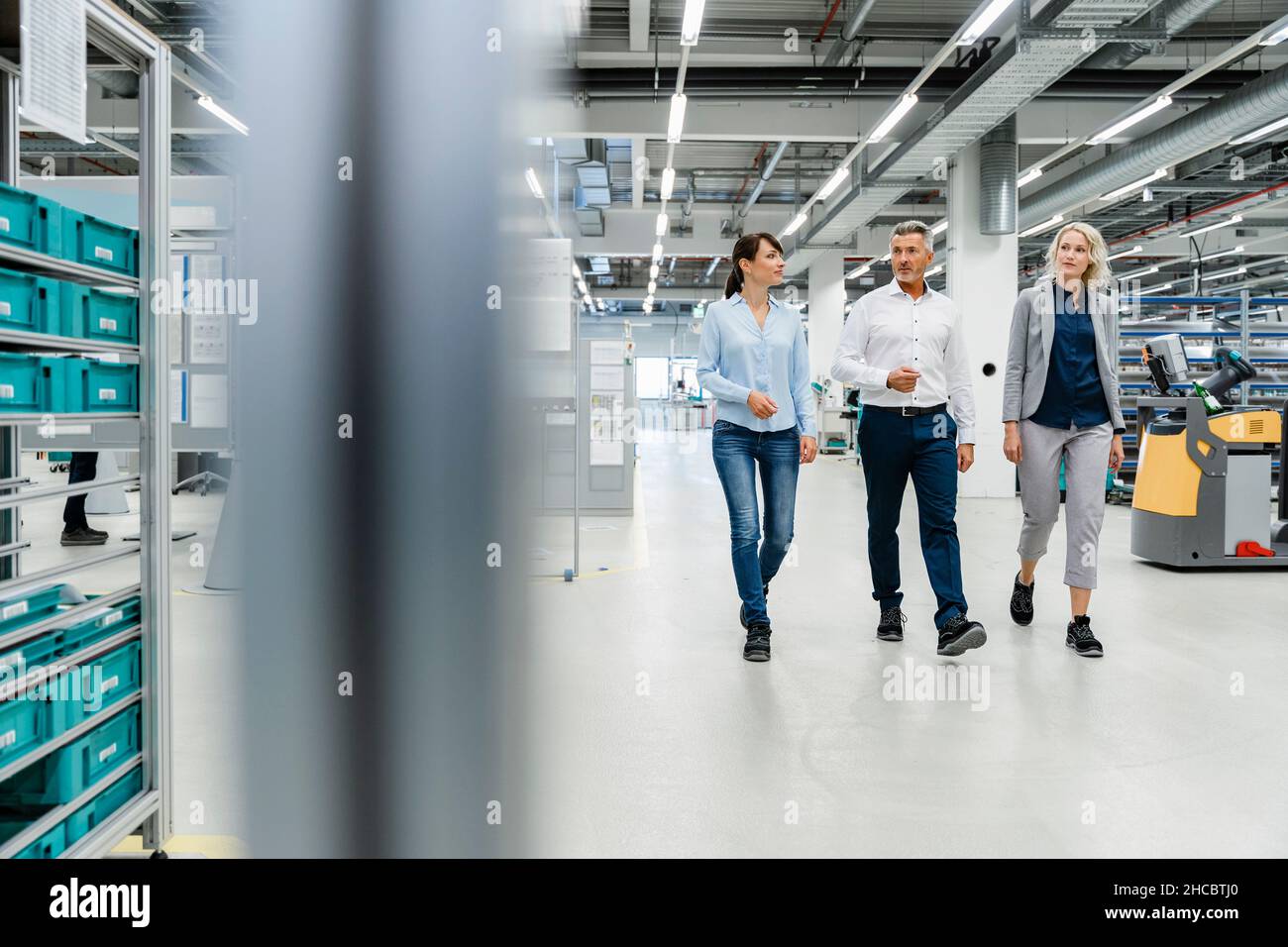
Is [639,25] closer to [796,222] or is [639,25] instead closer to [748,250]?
[796,222]

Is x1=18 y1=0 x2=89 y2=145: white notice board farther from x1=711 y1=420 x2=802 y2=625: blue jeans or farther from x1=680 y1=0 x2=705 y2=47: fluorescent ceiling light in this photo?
x1=680 y1=0 x2=705 y2=47: fluorescent ceiling light

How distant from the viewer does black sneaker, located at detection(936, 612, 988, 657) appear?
10.6 feet

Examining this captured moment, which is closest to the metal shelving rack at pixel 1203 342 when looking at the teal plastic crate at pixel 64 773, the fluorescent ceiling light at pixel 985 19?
the fluorescent ceiling light at pixel 985 19

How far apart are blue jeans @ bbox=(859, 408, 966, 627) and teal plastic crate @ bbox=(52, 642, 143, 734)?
2.38 m

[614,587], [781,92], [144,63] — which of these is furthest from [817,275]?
[144,63]

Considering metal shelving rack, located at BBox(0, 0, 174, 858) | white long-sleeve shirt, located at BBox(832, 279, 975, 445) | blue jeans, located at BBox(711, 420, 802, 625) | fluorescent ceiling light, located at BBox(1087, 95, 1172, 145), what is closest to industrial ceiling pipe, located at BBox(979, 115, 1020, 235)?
fluorescent ceiling light, located at BBox(1087, 95, 1172, 145)

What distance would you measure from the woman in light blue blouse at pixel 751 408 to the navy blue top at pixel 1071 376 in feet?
2.97

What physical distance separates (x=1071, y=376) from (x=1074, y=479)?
1.27 feet

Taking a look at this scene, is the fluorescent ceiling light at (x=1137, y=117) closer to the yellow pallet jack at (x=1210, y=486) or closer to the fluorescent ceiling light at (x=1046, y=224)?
the yellow pallet jack at (x=1210, y=486)

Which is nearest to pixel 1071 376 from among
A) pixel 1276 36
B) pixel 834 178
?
pixel 1276 36

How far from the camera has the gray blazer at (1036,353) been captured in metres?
3.43

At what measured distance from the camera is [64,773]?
159 centimetres

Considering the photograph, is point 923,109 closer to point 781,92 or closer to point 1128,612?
point 781,92

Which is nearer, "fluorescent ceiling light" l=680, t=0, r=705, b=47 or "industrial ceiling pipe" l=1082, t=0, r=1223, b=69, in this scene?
"fluorescent ceiling light" l=680, t=0, r=705, b=47
